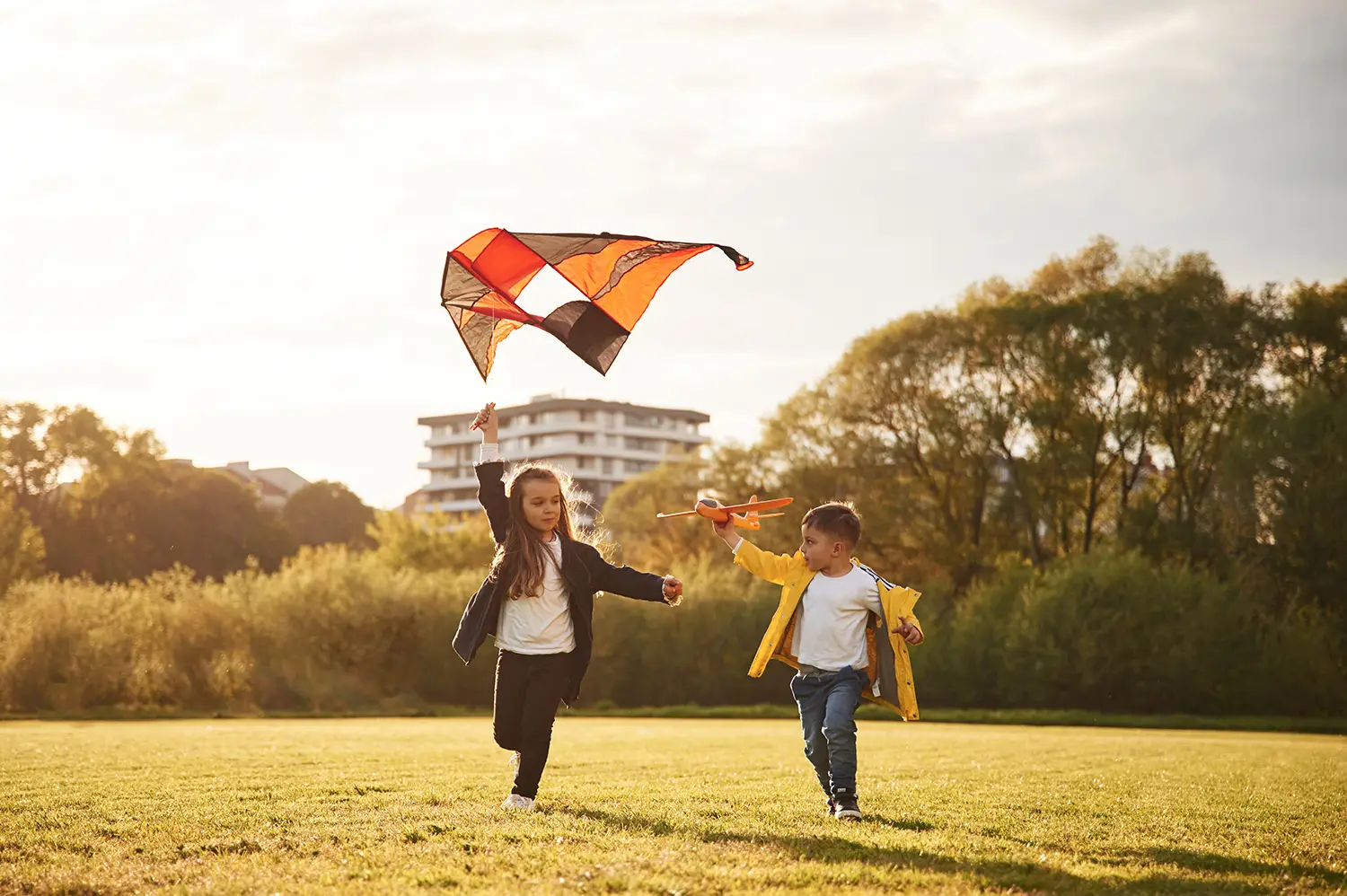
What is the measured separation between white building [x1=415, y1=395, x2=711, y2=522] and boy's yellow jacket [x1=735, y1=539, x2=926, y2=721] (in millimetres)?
118266

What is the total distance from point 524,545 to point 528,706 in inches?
41.7

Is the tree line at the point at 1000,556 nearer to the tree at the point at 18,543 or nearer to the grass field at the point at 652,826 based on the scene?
Answer: the tree at the point at 18,543

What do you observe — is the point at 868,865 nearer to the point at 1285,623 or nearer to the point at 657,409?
the point at 1285,623

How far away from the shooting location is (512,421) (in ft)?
443

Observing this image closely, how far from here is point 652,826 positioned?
738 cm

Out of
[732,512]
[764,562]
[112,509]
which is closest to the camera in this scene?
[764,562]

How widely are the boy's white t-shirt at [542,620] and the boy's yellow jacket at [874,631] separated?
1.22 metres

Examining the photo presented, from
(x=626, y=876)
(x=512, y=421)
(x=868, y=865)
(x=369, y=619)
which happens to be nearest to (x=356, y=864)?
(x=626, y=876)

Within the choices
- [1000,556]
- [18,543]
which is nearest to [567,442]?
[18,543]

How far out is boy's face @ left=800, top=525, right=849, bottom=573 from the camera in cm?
862

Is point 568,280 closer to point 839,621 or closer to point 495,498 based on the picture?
point 495,498

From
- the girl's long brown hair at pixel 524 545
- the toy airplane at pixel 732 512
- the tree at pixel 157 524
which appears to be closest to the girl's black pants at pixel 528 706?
the girl's long brown hair at pixel 524 545

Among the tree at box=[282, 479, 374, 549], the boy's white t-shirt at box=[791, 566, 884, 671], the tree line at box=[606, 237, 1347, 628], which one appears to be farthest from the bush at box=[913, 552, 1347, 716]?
the tree at box=[282, 479, 374, 549]

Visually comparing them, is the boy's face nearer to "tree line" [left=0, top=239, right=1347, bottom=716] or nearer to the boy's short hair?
the boy's short hair
